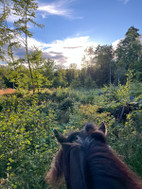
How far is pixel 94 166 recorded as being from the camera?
83cm

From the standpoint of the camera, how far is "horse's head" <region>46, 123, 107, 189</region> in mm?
852

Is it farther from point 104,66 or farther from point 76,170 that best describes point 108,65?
point 76,170

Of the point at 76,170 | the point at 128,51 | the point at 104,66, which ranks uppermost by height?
the point at 128,51

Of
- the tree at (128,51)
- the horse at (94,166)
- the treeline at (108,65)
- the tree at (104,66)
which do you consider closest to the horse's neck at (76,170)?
the horse at (94,166)

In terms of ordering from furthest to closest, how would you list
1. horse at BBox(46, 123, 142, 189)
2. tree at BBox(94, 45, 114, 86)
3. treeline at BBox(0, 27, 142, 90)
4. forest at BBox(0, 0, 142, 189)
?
tree at BBox(94, 45, 114, 86), treeline at BBox(0, 27, 142, 90), forest at BBox(0, 0, 142, 189), horse at BBox(46, 123, 142, 189)


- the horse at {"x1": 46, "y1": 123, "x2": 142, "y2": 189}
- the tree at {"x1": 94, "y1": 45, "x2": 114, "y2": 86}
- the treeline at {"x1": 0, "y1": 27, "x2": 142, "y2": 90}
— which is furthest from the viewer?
the tree at {"x1": 94, "y1": 45, "x2": 114, "y2": 86}

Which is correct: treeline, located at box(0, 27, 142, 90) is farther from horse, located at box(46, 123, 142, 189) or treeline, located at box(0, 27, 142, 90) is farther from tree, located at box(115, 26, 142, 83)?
horse, located at box(46, 123, 142, 189)

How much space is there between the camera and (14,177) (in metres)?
2.30

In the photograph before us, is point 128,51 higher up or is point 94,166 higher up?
point 128,51

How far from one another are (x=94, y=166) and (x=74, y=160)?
15 cm

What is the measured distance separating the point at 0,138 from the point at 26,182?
1.11 metres

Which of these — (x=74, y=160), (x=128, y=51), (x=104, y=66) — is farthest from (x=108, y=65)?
(x=74, y=160)

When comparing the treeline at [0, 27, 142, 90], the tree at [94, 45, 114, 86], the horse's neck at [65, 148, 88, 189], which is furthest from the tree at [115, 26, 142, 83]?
the horse's neck at [65, 148, 88, 189]

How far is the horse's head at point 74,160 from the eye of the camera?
0.85 meters
